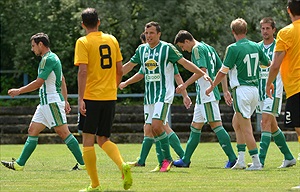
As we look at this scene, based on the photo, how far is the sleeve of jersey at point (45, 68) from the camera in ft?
44.8

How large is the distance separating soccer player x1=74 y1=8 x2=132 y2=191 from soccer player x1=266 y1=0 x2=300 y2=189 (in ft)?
6.27

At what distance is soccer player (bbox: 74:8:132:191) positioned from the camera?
10266 millimetres

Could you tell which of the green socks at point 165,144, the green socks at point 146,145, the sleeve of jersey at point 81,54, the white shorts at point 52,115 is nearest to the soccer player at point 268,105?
the green socks at point 165,144

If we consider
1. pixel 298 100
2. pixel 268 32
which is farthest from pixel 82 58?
pixel 268 32

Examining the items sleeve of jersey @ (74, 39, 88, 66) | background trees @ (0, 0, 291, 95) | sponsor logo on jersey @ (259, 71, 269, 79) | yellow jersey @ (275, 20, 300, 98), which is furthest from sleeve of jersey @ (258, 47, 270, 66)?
background trees @ (0, 0, 291, 95)

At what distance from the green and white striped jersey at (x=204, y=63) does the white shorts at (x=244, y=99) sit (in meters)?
1.11

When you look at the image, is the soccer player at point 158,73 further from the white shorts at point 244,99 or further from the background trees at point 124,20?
the background trees at point 124,20

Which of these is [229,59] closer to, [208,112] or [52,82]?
[208,112]

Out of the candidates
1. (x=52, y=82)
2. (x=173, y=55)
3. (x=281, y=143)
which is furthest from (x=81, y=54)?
(x=281, y=143)

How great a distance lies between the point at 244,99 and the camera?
13.1 meters

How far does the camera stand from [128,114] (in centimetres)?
2736

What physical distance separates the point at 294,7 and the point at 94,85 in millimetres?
2451

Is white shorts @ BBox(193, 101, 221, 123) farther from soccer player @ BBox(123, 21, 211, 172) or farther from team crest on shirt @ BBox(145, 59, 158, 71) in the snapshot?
team crest on shirt @ BBox(145, 59, 158, 71)

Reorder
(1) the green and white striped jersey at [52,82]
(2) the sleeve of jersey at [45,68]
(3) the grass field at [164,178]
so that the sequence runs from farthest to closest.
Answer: (1) the green and white striped jersey at [52,82] → (2) the sleeve of jersey at [45,68] → (3) the grass field at [164,178]
